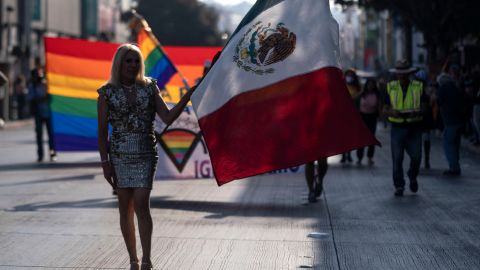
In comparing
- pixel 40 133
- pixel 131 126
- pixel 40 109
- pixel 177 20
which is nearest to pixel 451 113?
pixel 40 133

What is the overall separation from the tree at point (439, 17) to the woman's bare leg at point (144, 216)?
2717 cm

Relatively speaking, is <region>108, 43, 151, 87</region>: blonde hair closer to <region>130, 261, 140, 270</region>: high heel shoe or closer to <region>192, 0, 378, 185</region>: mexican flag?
<region>192, 0, 378, 185</region>: mexican flag

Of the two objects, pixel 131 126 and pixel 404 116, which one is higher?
pixel 131 126

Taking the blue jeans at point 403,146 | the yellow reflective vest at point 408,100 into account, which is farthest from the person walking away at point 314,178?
the yellow reflective vest at point 408,100

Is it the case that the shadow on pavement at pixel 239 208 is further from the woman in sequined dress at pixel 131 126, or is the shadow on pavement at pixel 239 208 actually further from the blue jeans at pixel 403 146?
the woman in sequined dress at pixel 131 126

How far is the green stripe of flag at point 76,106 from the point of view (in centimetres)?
1958

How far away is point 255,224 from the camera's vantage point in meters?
11.6

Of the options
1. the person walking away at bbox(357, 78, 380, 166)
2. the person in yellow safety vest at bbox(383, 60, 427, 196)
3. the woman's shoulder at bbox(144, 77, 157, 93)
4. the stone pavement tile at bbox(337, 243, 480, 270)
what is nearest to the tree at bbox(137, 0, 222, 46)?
the person walking away at bbox(357, 78, 380, 166)

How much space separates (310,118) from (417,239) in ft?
6.70

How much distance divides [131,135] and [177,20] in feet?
277

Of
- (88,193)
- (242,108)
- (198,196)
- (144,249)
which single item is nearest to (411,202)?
(198,196)

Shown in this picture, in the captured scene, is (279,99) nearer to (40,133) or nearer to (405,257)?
(405,257)

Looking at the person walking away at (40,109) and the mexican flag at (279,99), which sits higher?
the mexican flag at (279,99)

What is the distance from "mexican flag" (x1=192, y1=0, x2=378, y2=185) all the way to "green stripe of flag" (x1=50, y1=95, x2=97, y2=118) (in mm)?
10748
